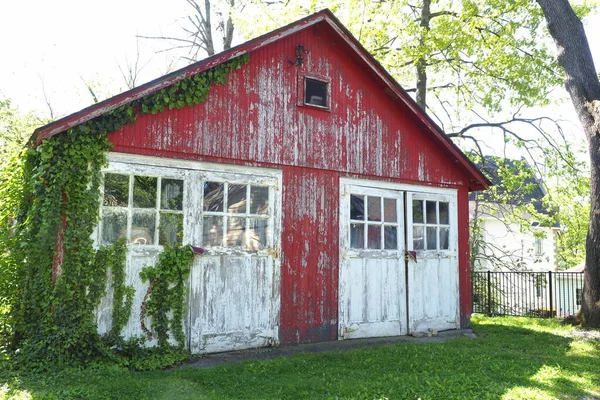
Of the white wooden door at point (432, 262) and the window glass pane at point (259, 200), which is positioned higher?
the window glass pane at point (259, 200)

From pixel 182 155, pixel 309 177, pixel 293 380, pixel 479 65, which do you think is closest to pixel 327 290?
pixel 309 177

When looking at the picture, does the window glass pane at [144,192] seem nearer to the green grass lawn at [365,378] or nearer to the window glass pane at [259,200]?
the window glass pane at [259,200]

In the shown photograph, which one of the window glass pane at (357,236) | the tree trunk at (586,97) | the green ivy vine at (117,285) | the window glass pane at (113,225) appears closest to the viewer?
the green ivy vine at (117,285)

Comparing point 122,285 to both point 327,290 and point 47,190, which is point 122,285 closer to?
point 47,190

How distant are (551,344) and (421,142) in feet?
13.9

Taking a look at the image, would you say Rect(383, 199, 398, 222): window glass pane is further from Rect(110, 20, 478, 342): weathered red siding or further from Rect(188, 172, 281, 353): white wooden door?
Rect(188, 172, 281, 353): white wooden door

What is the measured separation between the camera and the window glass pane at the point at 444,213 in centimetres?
1000

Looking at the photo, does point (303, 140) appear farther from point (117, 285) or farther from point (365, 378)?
point (365, 378)

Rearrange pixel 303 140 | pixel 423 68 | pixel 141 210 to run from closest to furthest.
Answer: pixel 141 210 < pixel 303 140 < pixel 423 68

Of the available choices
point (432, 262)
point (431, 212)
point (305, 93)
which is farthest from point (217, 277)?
point (431, 212)

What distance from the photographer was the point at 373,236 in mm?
9008

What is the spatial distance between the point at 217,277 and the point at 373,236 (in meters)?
3.10

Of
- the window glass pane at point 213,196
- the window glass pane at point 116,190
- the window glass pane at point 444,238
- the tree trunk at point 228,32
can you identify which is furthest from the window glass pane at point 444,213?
the tree trunk at point 228,32

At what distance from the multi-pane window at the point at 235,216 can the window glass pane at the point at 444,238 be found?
394 cm
